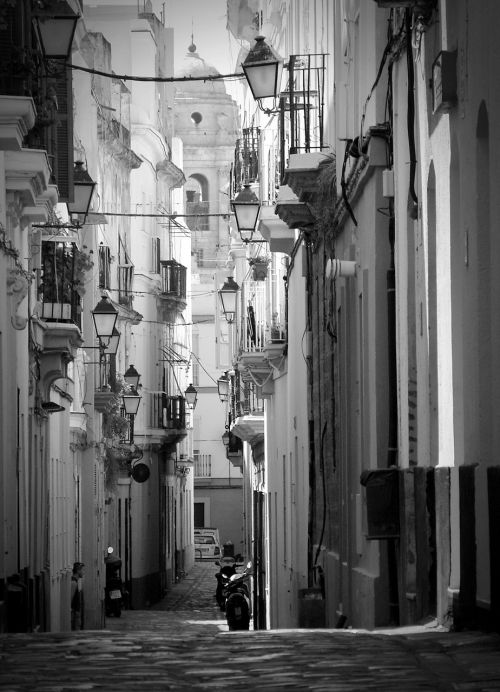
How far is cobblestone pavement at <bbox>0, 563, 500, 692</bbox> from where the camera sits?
8.00 meters

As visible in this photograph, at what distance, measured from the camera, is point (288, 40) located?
25.6 metres

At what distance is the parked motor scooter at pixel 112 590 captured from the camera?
39.9 meters

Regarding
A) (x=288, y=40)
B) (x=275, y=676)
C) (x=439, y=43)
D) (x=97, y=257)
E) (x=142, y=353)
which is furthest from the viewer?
(x=142, y=353)

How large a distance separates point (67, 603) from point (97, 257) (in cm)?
935

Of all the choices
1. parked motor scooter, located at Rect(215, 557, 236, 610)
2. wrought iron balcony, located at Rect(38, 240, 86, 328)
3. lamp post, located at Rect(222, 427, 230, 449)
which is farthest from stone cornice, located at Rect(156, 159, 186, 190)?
wrought iron balcony, located at Rect(38, 240, 86, 328)

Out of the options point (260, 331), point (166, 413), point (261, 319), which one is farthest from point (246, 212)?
point (166, 413)

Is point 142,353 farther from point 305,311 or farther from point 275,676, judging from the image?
point 275,676

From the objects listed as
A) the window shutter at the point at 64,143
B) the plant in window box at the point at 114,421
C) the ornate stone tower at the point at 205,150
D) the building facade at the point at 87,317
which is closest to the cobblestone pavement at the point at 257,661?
the building facade at the point at 87,317

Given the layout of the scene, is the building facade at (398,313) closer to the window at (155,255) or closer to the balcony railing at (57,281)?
the balcony railing at (57,281)

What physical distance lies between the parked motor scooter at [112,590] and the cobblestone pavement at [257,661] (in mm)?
27968

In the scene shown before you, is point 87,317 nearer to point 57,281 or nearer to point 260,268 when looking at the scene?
point 260,268

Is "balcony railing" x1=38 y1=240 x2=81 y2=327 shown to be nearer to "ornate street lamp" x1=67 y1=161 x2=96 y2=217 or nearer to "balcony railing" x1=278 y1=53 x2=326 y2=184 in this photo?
"ornate street lamp" x1=67 y1=161 x2=96 y2=217

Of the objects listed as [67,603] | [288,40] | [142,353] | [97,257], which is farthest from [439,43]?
[142,353]

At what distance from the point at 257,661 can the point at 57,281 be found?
16161 millimetres
